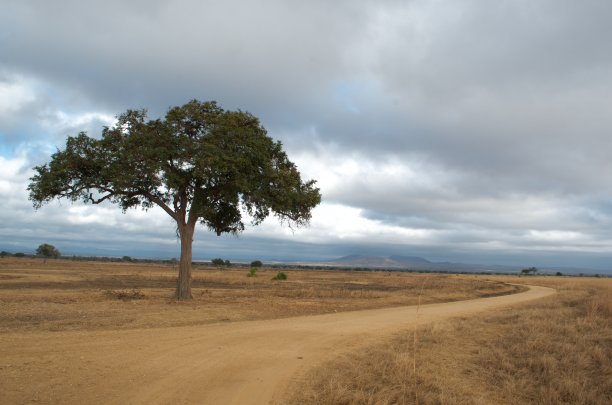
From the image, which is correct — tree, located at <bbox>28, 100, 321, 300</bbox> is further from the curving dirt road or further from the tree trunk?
the curving dirt road

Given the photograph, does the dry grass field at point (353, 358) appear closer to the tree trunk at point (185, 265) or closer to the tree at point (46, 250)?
the tree trunk at point (185, 265)

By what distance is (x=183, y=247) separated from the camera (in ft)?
76.2

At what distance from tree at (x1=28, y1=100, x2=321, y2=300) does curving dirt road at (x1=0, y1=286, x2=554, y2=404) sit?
26.8 feet

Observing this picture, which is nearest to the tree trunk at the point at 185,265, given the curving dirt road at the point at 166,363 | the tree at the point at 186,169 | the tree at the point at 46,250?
the tree at the point at 186,169

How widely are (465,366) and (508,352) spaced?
2169 millimetres

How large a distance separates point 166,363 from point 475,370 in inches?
254

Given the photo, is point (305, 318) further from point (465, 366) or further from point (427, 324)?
point (465, 366)

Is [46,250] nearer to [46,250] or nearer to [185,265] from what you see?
[46,250]

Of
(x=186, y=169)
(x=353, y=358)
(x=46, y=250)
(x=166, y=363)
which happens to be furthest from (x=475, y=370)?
(x=46, y=250)

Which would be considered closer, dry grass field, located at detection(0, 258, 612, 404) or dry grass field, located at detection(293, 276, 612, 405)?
dry grass field, located at detection(0, 258, 612, 404)

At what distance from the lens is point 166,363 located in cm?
974

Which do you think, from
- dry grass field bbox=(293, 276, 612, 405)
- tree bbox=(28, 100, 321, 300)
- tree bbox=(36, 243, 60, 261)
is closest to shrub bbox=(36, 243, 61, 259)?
tree bbox=(36, 243, 60, 261)

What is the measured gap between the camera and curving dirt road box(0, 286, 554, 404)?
7.77 m

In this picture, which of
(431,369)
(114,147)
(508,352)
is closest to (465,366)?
(431,369)
